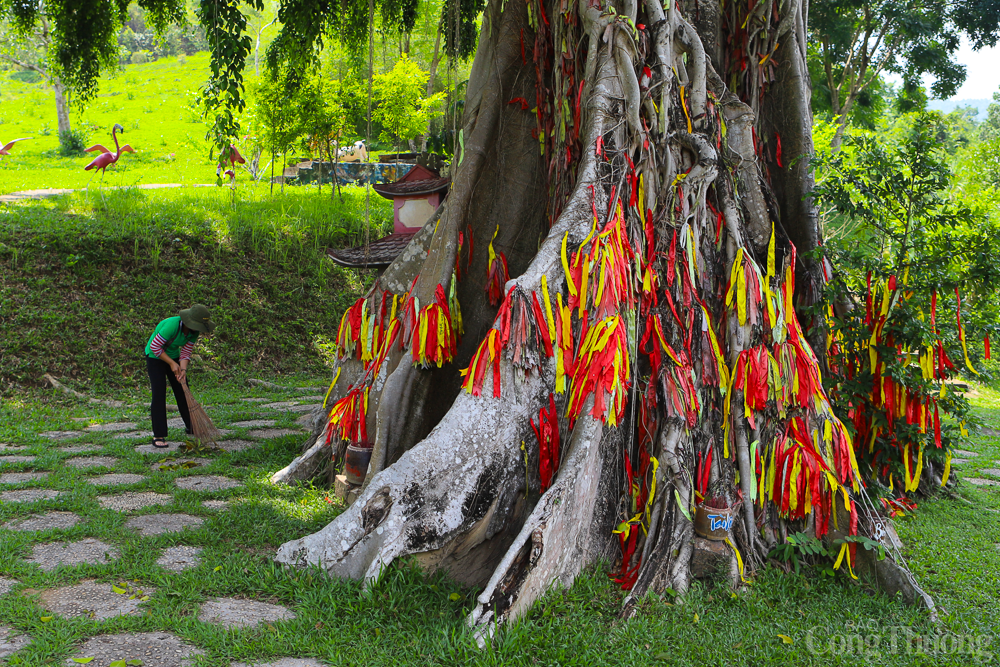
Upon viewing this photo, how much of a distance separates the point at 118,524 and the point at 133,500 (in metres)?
0.46

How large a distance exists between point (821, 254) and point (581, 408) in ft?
6.33

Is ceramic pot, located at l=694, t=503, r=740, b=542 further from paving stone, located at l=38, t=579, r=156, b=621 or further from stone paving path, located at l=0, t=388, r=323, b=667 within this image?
paving stone, located at l=38, t=579, r=156, b=621

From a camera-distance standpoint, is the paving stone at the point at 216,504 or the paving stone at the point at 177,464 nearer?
the paving stone at the point at 216,504

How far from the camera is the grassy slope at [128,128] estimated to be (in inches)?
649

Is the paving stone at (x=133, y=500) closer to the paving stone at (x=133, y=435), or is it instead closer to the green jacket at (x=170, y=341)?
the green jacket at (x=170, y=341)

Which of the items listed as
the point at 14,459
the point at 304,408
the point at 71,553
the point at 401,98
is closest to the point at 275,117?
the point at 401,98

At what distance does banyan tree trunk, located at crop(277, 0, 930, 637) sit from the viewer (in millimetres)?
3176

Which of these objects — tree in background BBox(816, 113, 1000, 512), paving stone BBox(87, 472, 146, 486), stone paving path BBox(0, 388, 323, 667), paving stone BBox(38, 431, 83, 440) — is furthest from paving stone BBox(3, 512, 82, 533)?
tree in background BBox(816, 113, 1000, 512)

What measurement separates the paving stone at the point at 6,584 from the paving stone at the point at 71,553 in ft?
0.47

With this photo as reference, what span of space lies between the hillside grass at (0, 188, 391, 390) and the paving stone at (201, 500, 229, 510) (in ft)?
13.6

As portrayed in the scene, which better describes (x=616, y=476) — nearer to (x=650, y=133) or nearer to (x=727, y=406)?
(x=727, y=406)

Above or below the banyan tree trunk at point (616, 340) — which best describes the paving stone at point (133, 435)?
below

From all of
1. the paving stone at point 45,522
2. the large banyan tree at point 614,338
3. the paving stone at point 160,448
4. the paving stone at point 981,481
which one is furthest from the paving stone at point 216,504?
the paving stone at point 981,481

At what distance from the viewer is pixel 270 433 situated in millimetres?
5992
